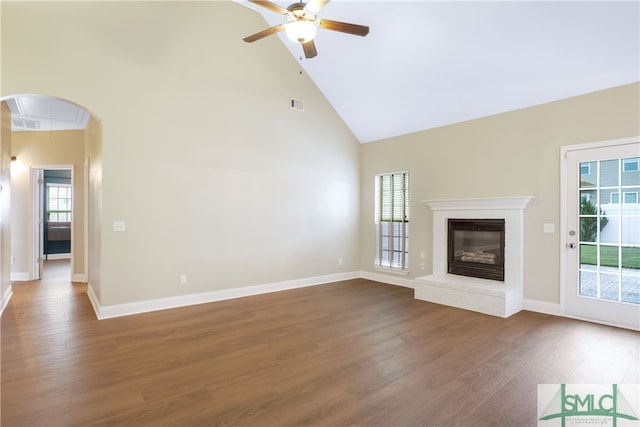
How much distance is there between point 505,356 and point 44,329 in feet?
15.4

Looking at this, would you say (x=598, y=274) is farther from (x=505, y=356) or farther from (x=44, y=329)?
(x=44, y=329)

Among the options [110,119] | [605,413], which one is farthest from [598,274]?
[110,119]

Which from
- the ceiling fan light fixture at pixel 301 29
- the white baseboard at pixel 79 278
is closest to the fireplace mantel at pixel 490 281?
the ceiling fan light fixture at pixel 301 29

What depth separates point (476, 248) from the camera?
499cm

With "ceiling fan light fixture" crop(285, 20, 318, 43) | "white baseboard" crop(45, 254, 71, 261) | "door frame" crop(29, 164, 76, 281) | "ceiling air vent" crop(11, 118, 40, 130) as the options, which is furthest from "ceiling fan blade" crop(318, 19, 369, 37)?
"white baseboard" crop(45, 254, 71, 261)

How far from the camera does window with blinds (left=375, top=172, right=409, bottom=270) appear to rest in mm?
6066

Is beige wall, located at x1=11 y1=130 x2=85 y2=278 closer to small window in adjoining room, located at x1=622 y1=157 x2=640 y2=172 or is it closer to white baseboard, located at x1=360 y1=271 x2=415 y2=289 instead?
white baseboard, located at x1=360 y1=271 x2=415 y2=289

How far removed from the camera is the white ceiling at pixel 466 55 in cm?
337

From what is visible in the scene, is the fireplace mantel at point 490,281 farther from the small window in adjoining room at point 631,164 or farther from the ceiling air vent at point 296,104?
the ceiling air vent at point 296,104

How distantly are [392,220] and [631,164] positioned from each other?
344cm

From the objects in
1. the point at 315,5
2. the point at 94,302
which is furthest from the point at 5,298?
the point at 315,5

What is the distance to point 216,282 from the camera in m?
4.83

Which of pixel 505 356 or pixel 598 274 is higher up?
pixel 598 274

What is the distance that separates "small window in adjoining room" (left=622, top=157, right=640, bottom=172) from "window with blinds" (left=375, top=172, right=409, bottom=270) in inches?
115
